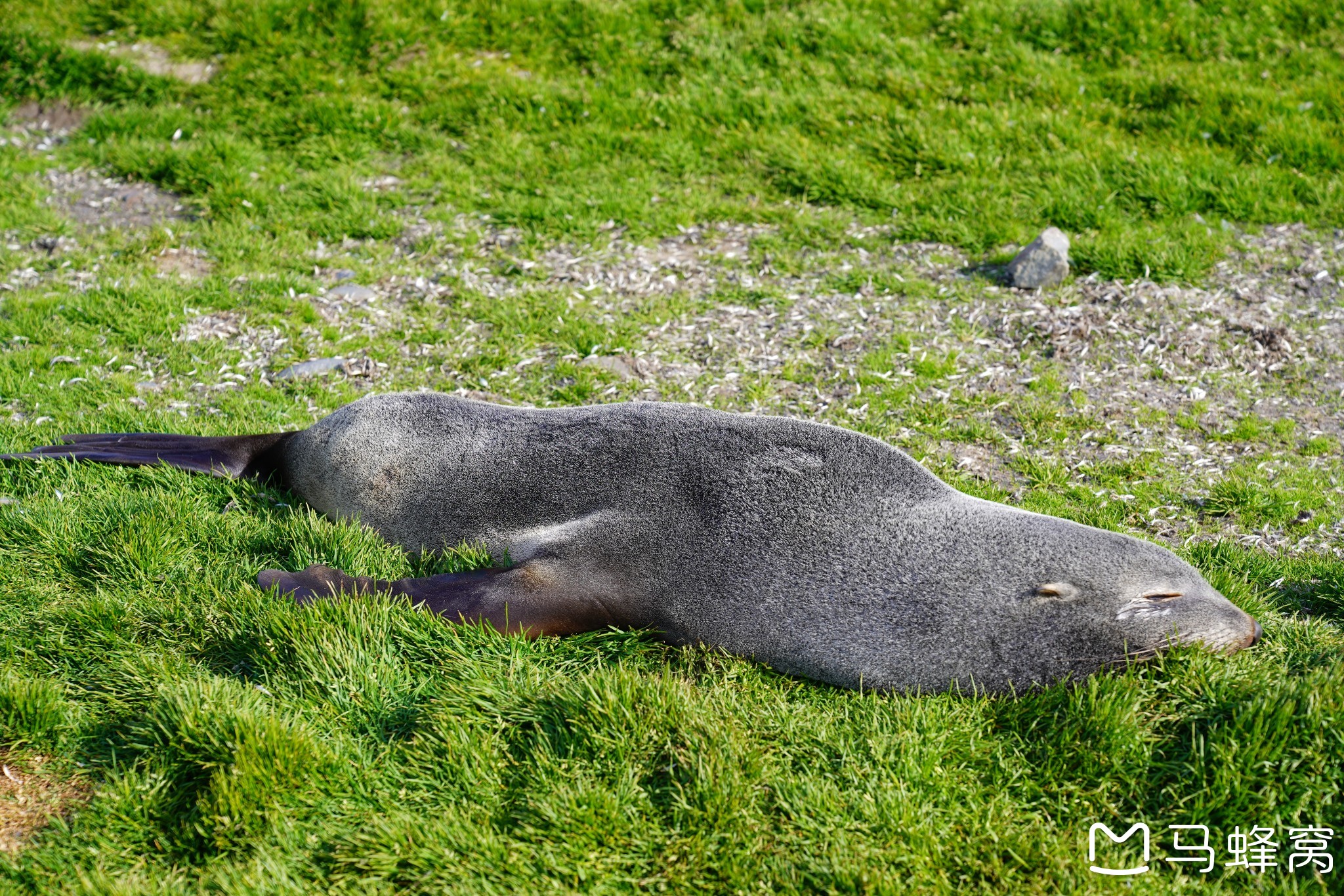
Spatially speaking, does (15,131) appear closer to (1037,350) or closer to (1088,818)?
(1037,350)

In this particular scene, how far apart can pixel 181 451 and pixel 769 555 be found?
9.49 ft

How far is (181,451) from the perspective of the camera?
489 centimetres

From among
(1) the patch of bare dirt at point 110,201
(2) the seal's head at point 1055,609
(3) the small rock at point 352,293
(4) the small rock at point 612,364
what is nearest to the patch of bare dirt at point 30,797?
(2) the seal's head at point 1055,609

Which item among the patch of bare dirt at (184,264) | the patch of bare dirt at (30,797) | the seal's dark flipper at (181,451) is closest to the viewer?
the patch of bare dirt at (30,797)

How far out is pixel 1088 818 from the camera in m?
2.96

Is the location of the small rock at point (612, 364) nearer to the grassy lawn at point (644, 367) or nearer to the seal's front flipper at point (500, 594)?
the grassy lawn at point (644, 367)

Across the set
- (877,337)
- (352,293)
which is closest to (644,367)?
(877,337)

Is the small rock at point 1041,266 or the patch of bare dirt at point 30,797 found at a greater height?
the small rock at point 1041,266

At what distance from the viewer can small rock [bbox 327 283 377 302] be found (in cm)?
684

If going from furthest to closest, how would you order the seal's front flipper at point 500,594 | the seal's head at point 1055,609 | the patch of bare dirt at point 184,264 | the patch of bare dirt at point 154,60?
1. the patch of bare dirt at point 154,60
2. the patch of bare dirt at point 184,264
3. the seal's front flipper at point 500,594
4. the seal's head at point 1055,609

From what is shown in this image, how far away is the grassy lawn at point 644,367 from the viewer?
9.55 feet

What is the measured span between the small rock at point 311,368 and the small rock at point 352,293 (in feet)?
2.48

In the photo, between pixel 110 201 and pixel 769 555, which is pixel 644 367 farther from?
pixel 110 201

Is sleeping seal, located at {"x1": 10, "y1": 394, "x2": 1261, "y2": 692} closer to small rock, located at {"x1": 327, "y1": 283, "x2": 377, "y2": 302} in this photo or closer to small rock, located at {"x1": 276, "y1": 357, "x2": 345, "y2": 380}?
small rock, located at {"x1": 276, "y1": 357, "x2": 345, "y2": 380}
